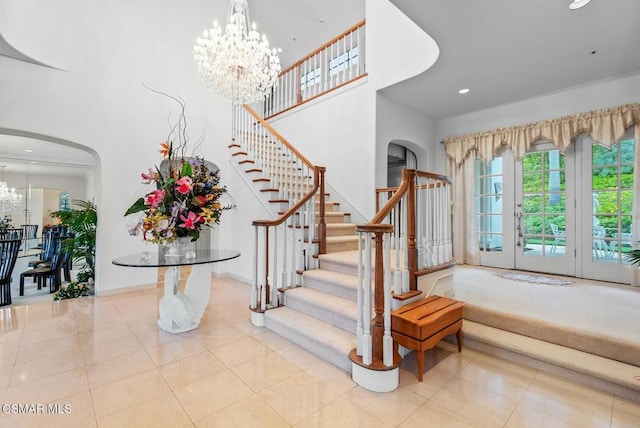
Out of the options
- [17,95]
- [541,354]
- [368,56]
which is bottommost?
[541,354]

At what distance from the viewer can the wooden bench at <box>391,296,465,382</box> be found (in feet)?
6.83

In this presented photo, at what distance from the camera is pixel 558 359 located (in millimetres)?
2166

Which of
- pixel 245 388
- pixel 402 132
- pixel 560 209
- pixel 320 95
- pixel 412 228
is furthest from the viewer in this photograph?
pixel 320 95

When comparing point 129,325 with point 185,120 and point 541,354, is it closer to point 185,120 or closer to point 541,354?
point 185,120

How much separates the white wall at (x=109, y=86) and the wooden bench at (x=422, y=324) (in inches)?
169

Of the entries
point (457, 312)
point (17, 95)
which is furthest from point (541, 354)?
point (17, 95)

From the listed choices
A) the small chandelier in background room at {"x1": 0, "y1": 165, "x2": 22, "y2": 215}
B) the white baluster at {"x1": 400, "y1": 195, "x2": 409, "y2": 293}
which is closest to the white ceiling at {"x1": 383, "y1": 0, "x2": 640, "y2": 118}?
the white baluster at {"x1": 400, "y1": 195, "x2": 409, "y2": 293}

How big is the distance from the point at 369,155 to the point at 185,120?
3447 mm

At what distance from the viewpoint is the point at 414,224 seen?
98.0 inches

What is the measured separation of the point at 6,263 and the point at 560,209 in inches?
325

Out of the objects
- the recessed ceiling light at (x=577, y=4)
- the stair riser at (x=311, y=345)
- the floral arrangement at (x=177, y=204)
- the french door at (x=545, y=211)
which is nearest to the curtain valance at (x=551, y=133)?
the french door at (x=545, y=211)

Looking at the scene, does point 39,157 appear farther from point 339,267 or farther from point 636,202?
point 636,202

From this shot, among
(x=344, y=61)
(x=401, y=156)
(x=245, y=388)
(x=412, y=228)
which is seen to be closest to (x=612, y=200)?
(x=401, y=156)

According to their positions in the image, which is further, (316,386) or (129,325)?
(129,325)
